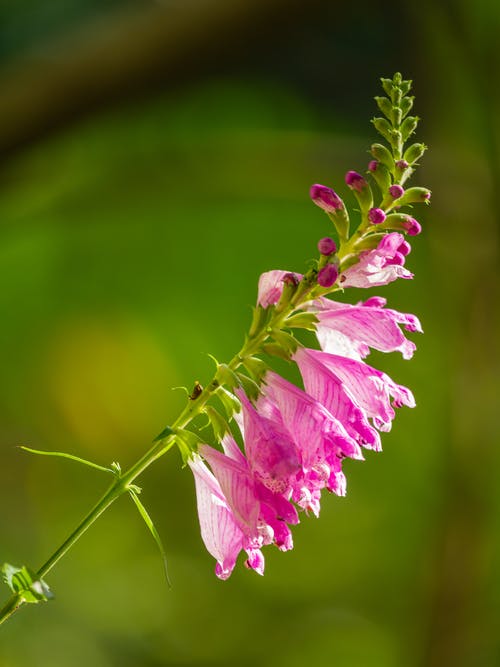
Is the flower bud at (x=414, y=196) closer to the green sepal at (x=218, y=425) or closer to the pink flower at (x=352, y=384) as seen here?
the pink flower at (x=352, y=384)

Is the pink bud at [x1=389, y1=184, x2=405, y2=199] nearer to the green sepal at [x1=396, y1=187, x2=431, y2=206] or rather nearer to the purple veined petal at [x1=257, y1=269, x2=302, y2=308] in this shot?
the green sepal at [x1=396, y1=187, x2=431, y2=206]

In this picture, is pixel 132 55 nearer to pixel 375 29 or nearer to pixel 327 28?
pixel 327 28

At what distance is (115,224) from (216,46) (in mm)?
2190

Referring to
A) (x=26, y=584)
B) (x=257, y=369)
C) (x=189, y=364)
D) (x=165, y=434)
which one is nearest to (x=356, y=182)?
(x=257, y=369)

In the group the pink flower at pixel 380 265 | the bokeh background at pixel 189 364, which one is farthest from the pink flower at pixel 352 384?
the bokeh background at pixel 189 364

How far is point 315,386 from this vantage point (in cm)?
111

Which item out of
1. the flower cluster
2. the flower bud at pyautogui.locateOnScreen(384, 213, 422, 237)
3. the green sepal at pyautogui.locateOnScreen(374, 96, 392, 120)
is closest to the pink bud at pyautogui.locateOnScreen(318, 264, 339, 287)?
the flower cluster

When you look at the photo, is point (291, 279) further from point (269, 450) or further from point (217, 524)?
point (217, 524)

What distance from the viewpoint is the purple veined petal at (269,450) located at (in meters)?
0.98

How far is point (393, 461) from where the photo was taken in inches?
217

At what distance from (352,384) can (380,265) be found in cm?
16

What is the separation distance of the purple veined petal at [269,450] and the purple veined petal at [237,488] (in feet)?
0.10

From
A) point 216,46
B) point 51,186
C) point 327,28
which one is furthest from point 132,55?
point 327,28

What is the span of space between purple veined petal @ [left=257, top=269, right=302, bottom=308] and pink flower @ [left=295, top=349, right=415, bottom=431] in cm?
7
